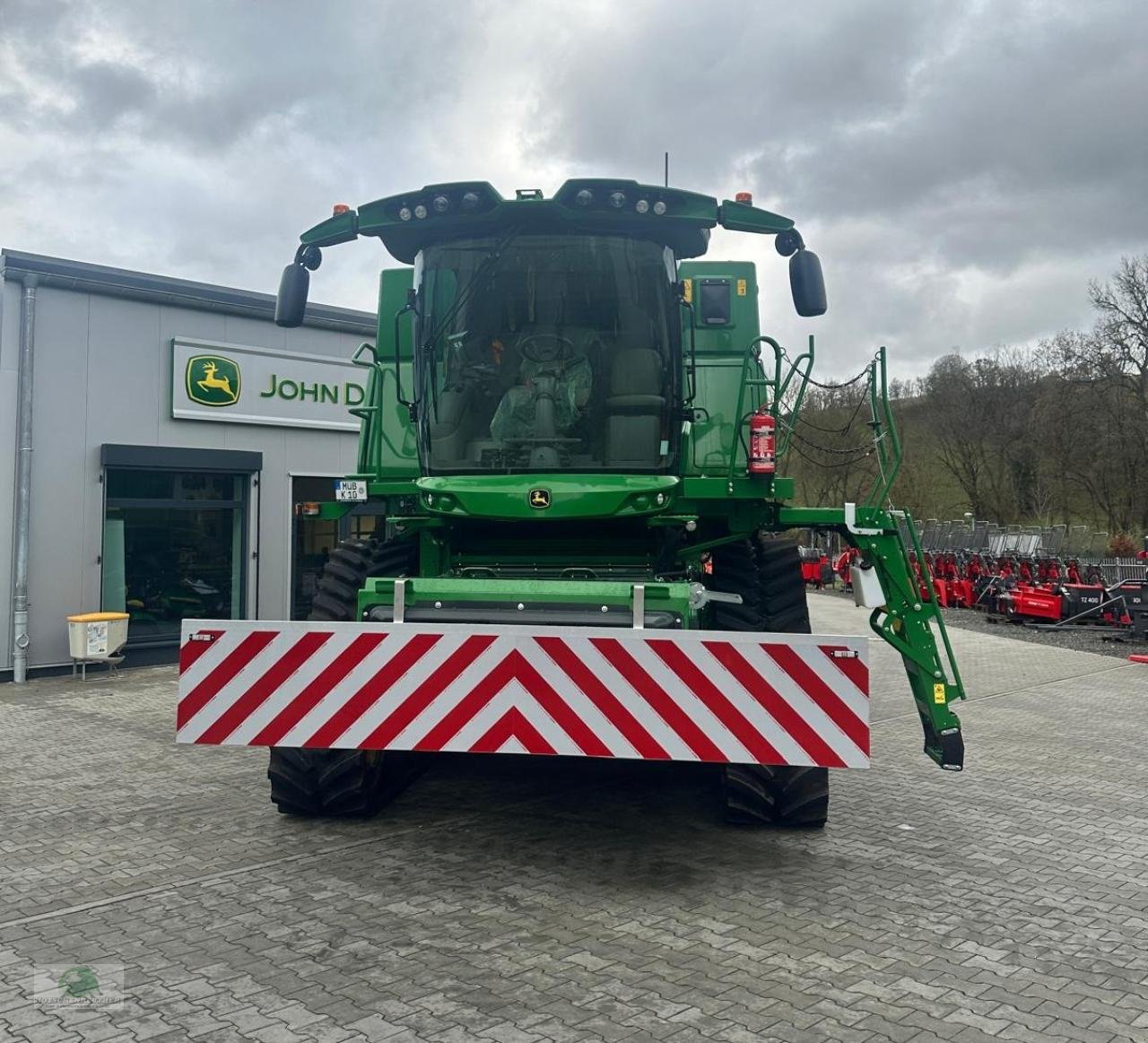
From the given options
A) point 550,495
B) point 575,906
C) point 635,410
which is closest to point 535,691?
point 575,906

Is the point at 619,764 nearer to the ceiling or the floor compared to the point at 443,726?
nearer to the floor

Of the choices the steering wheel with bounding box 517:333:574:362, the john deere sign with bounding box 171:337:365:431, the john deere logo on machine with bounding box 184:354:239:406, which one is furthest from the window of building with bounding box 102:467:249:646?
the steering wheel with bounding box 517:333:574:362

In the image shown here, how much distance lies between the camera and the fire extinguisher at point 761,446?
5.28 m

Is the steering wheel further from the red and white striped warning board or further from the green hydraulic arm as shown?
the red and white striped warning board

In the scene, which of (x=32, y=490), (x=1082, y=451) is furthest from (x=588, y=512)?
(x=1082, y=451)

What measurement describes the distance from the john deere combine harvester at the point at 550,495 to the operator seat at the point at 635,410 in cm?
1

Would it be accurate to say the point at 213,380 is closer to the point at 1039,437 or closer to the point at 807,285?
the point at 807,285

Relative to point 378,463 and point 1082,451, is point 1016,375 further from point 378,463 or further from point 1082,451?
point 378,463

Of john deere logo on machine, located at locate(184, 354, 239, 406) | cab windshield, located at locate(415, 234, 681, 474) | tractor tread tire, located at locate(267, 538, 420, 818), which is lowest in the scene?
tractor tread tire, located at locate(267, 538, 420, 818)

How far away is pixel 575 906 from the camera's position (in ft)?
14.3

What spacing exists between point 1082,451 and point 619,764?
3092 cm

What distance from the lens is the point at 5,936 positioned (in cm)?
406

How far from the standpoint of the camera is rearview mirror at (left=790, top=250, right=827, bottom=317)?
5.43 m

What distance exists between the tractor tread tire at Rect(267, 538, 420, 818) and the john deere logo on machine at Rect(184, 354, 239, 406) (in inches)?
281
